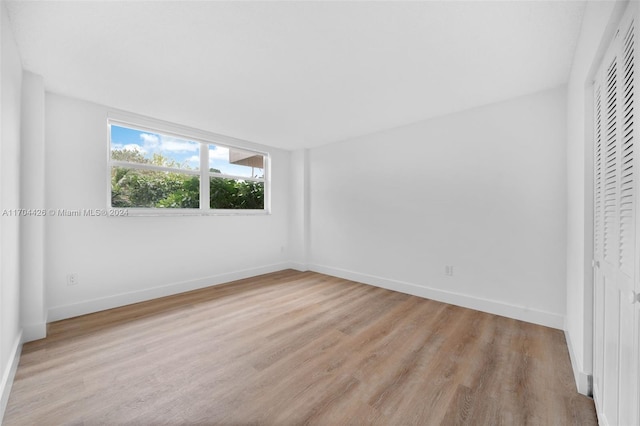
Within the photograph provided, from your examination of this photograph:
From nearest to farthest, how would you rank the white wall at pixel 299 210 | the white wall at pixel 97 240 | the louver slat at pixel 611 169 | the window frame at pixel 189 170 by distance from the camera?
the louver slat at pixel 611 169
the white wall at pixel 97 240
the window frame at pixel 189 170
the white wall at pixel 299 210

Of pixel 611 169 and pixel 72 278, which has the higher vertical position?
pixel 611 169

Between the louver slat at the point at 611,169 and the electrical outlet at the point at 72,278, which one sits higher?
the louver slat at the point at 611,169

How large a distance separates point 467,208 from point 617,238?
2.05 m

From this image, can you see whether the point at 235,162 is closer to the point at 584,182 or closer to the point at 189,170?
the point at 189,170

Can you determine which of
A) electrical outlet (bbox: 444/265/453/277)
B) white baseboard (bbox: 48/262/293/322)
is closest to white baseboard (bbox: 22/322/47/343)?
white baseboard (bbox: 48/262/293/322)

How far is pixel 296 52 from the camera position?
2.06 metres

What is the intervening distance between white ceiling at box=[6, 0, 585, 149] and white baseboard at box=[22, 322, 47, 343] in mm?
2357

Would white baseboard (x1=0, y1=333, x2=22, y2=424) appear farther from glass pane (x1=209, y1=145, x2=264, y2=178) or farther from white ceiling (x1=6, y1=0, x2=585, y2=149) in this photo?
glass pane (x1=209, y1=145, x2=264, y2=178)

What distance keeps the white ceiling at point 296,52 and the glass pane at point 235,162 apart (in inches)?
42.1

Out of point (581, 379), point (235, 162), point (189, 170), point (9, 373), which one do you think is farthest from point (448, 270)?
point (9, 373)

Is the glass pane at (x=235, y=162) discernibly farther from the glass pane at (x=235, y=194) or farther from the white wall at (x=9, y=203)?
the white wall at (x=9, y=203)

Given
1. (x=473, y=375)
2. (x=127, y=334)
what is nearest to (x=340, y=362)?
(x=473, y=375)

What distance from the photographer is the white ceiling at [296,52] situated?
1.64 meters

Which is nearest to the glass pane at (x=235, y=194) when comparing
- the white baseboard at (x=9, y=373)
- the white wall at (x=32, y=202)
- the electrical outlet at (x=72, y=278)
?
the electrical outlet at (x=72, y=278)
